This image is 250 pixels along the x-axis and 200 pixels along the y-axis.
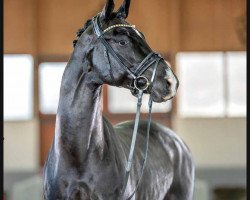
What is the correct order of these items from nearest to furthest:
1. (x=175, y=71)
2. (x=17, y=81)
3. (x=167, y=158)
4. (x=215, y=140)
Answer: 1. (x=167, y=158)
2. (x=17, y=81)
3. (x=175, y=71)
4. (x=215, y=140)

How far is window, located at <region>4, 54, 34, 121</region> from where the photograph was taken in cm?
679

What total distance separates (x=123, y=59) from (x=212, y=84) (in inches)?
190

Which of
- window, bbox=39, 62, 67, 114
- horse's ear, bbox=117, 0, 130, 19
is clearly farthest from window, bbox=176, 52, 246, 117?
horse's ear, bbox=117, 0, 130, 19

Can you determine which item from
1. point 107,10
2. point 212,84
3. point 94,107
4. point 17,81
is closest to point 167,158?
point 94,107

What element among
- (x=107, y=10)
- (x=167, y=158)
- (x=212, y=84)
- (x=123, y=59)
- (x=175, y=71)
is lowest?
(x=167, y=158)

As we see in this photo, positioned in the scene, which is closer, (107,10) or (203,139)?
(107,10)

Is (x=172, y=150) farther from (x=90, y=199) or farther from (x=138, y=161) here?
(x=90, y=199)

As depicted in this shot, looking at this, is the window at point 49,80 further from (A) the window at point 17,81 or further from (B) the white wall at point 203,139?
(B) the white wall at point 203,139

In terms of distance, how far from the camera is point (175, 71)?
277 inches

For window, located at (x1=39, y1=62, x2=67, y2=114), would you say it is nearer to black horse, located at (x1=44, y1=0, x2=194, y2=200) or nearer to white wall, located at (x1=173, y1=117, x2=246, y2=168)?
white wall, located at (x1=173, y1=117, x2=246, y2=168)

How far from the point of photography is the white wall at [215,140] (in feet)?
23.3

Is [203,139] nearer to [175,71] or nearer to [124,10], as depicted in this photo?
[175,71]

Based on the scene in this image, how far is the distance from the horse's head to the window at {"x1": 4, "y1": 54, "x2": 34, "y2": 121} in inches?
168

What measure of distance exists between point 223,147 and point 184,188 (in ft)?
12.2
